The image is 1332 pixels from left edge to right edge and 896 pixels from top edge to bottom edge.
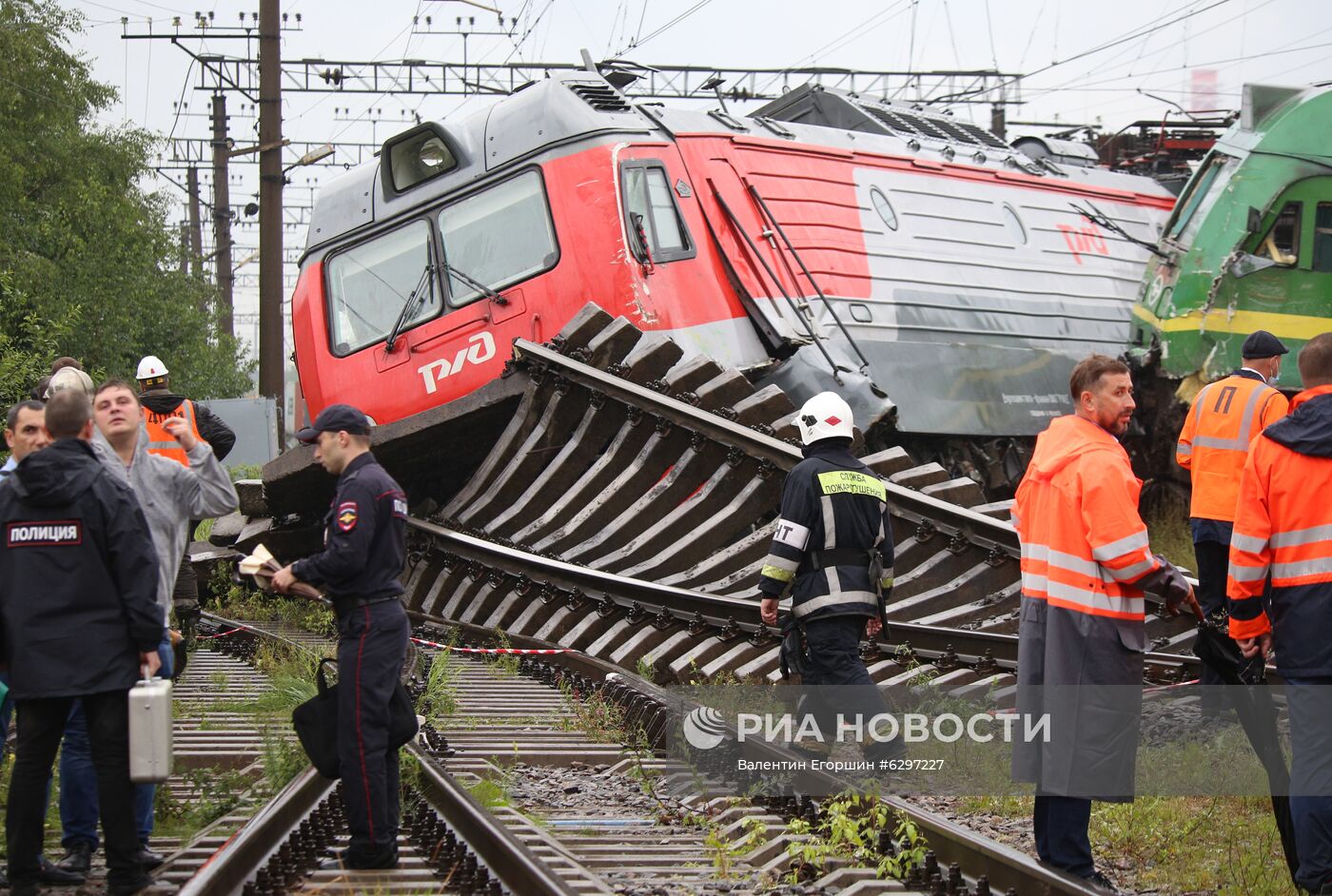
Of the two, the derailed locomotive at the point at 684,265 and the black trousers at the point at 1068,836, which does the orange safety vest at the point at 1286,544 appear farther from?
the derailed locomotive at the point at 684,265

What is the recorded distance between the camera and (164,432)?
8484 mm

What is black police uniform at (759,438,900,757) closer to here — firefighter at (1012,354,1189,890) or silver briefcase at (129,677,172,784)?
firefighter at (1012,354,1189,890)

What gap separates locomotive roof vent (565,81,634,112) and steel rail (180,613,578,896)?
6892mm

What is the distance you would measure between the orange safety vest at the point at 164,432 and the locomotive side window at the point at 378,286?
3561 millimetres

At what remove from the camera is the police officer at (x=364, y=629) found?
4.95 m

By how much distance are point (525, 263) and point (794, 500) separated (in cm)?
575

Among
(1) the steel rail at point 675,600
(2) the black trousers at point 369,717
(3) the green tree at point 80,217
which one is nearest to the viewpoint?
(2) the black trousers at point 369,717

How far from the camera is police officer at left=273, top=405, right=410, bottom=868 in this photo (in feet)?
16.2

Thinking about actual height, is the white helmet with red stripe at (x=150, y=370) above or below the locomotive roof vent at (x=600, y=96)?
below

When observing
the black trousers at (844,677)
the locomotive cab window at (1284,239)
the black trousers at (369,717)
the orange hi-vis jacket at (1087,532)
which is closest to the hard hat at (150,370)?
the black trousers at (369,717)

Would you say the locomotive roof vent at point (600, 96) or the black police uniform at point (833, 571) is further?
the locomotive roof vent at point (600, 96)

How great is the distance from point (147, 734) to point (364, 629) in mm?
757

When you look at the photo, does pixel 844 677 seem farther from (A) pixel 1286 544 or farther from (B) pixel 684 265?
(B) pixel 684 265

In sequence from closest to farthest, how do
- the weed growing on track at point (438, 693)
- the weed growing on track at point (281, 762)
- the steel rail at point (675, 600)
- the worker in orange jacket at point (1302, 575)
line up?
the worker in orange jacket at point (1302, 575) < the weed growing on track at point (281, 762) < the weed growing on track at point (438, 693) < the steel rail at point (675, 600)
